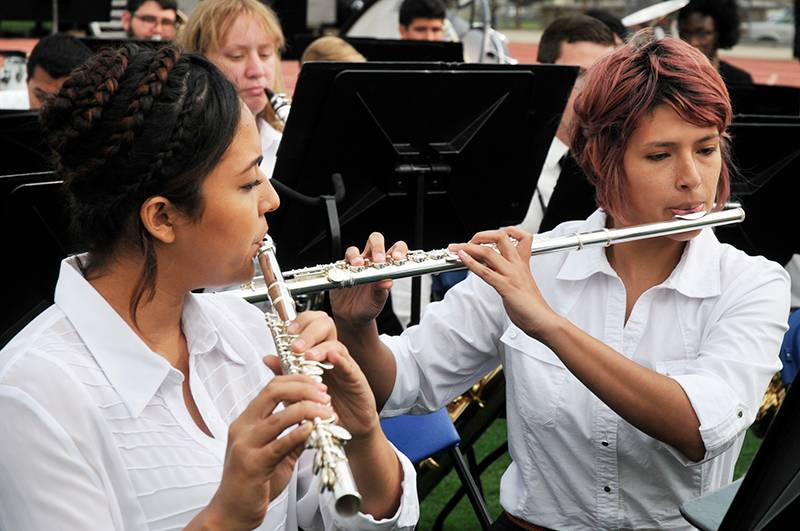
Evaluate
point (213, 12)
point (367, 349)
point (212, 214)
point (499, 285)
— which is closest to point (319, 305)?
point (213, 12)

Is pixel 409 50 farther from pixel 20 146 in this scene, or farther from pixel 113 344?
pixel 113 344

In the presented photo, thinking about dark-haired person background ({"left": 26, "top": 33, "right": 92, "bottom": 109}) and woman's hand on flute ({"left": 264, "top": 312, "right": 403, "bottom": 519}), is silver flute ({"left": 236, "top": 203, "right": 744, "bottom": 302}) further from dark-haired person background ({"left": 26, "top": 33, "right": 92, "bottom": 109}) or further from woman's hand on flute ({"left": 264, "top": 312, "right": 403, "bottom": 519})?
dark-haired person background ({"left": 26, "top": 33, "right": 92, "bottom": 109})

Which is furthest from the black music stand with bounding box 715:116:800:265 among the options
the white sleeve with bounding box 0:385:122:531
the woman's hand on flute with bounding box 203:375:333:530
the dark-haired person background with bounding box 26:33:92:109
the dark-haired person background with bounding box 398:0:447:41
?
the dark-haired person background with bounding box 398:0:447:41

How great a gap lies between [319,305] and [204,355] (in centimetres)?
190

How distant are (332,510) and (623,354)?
0.69 m

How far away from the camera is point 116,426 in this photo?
146 cm

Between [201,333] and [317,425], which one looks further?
[201,333]

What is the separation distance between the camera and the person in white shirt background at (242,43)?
3.60 metres

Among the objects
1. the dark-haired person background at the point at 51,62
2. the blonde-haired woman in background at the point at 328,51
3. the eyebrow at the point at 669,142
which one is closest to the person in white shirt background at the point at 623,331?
the eyebrow at the point at 669,142

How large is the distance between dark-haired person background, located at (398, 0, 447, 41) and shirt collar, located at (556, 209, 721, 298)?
545 centimetres

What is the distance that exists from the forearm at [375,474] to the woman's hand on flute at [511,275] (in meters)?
0.36

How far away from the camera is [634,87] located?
2002mm

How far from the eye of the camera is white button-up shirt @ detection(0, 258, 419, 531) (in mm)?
1358

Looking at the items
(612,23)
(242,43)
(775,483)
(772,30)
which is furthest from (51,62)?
(772,30)
